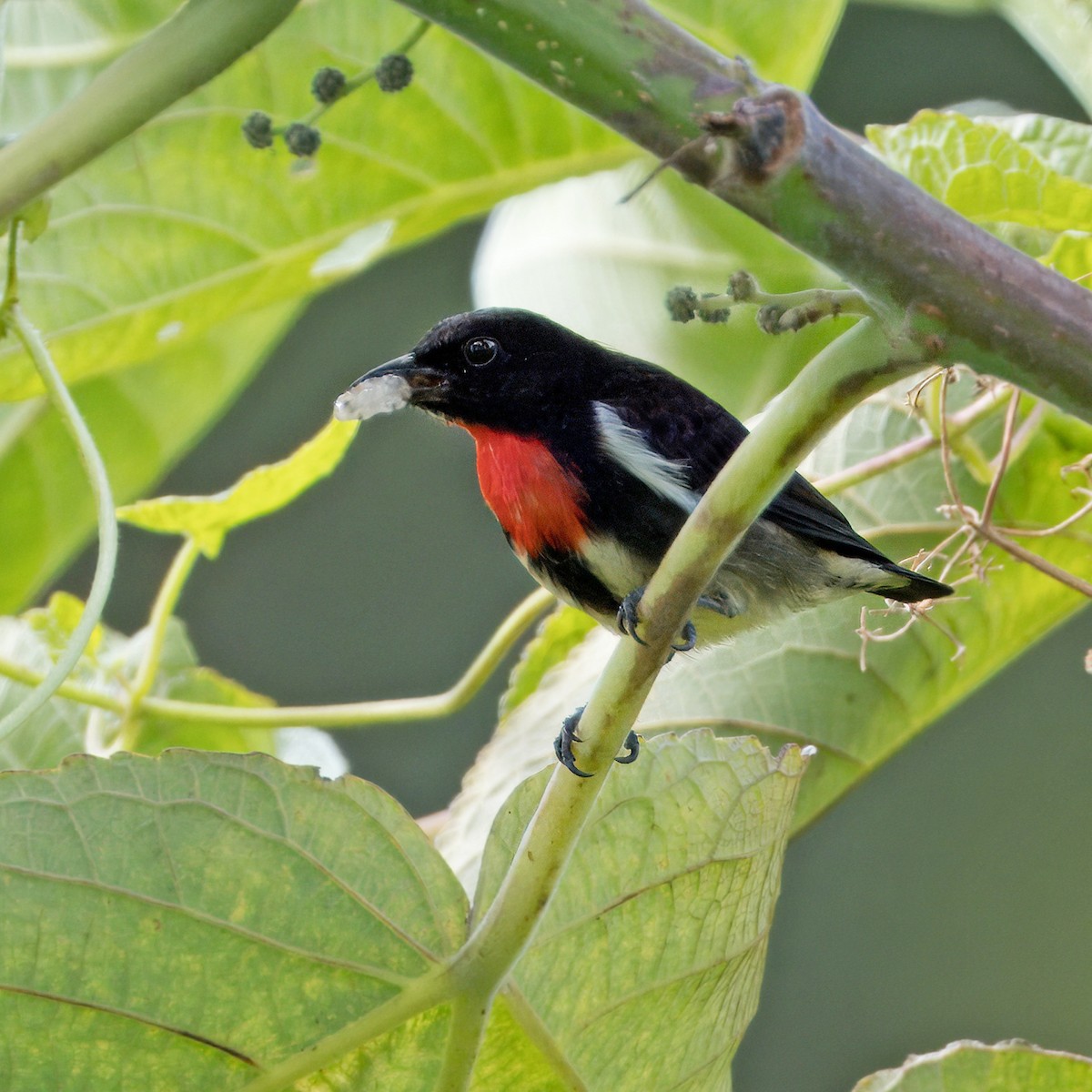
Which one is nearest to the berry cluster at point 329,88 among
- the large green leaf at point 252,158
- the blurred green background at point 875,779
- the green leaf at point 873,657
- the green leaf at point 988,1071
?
the large green leaf at point 252,158

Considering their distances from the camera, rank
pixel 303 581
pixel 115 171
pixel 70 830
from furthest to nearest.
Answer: pixel 303 581 → pixel 115 171 → pixel 70 830

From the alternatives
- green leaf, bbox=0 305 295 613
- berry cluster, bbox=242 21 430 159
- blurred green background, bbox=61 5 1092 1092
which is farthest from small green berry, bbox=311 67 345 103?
blurred green background, bbox=61 5 1092 1092

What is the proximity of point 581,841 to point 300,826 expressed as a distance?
20cm

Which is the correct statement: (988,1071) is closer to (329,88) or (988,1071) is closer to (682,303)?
(682,303)

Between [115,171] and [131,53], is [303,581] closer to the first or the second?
[115,171]

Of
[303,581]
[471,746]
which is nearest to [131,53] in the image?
[471,746]

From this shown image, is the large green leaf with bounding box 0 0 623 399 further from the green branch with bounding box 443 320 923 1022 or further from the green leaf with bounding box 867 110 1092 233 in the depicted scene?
the green branch with bounding box 443 320 923 1022

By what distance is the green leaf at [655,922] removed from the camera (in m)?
0.98

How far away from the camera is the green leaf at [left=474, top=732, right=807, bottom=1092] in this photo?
38.6 inches

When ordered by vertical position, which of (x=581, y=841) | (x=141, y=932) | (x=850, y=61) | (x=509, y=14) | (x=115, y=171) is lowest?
(x=141, y=932)

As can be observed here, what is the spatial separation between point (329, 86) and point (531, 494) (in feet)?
1.60

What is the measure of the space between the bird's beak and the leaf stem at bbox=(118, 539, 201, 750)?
0.32 m

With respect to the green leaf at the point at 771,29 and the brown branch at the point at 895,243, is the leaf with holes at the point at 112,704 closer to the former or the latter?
the green leaf at the point at 771,29

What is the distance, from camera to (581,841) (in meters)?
0.98
